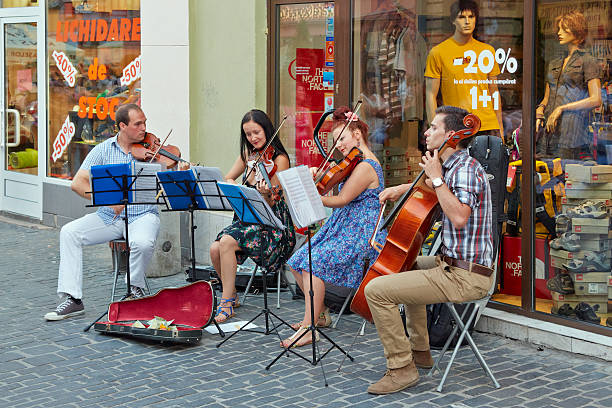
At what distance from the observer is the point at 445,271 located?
531cm

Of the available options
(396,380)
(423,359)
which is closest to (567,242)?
(423,359)

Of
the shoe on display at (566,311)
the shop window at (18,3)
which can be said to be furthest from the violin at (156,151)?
the shop window at (18,3)

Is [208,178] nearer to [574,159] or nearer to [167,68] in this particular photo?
[574,159]

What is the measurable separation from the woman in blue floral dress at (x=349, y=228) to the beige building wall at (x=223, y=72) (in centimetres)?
222

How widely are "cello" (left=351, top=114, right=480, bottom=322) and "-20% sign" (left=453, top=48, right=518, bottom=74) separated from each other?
1.64 meters

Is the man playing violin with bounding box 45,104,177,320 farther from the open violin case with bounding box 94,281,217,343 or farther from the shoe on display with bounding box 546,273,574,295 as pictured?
the shoe on display with bounding box 546,273,574,295

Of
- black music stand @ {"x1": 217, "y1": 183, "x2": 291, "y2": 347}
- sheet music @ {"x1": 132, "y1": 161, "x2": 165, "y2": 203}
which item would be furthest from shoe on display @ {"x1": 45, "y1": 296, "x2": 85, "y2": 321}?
black music stand @ {"x1": 217, "y1": 183, "x2": 291, "y2": 347}

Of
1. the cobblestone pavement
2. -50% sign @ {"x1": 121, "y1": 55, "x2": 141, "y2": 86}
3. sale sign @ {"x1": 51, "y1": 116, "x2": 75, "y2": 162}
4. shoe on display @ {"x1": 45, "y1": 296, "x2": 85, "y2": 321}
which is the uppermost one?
-50% sign @ {"x1": 121, "y1": 55, "x2": 141, "y2": 86}

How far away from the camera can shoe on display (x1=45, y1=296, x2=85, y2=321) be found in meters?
6.98

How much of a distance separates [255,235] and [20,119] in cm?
612

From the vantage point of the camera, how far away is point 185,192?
261 inches

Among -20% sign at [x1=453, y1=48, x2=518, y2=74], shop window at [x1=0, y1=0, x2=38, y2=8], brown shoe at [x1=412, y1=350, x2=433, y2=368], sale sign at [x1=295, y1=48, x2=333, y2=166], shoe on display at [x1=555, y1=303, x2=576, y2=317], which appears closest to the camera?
brown shoe at [x1=412, y1=350, x2=433, y2=368]

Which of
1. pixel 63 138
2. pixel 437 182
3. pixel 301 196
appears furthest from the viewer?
pixel 63 138

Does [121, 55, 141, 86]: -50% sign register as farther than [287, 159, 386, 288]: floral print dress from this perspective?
Yes
